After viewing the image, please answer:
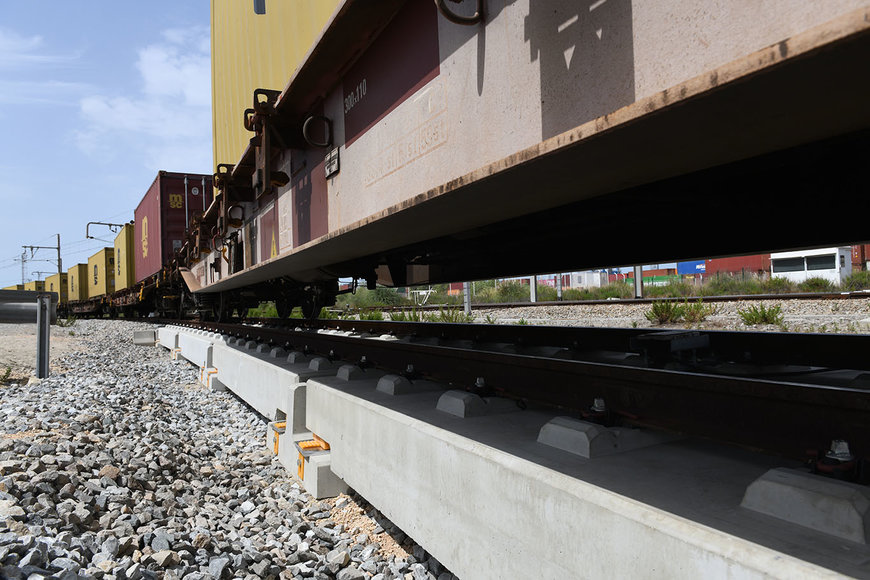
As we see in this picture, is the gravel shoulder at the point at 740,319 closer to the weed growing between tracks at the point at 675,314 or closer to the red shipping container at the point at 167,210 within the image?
the weed growing between tracks at the point at 675,314

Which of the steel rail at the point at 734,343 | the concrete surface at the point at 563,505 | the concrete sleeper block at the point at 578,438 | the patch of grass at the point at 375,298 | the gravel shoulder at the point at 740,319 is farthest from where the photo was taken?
the patch of grass at the point at 375,298

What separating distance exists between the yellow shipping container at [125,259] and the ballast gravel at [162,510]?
69.0 ft

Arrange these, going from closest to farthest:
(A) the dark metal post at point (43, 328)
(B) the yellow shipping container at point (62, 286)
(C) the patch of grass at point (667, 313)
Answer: (A) the dark metal post at point (43, 328)
(C) the patch of grass at point (667, 313)
(B) the yellow shipping container at point (62, 286)

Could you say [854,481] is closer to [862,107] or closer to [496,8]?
[862,107]

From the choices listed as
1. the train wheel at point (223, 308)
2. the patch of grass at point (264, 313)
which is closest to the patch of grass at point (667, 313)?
the train wheel at point (223, 308)

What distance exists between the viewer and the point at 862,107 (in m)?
1.31

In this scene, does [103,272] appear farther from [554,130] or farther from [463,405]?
[554,130]

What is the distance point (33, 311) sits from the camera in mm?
5008

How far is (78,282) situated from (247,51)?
129 feet

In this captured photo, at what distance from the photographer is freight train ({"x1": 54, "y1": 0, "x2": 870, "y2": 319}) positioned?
1.27 metres

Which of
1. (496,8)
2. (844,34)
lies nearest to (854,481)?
(844,34)

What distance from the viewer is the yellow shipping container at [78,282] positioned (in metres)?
36.7

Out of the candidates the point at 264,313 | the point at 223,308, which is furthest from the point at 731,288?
the point at 223,308

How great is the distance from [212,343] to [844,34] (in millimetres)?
7936
